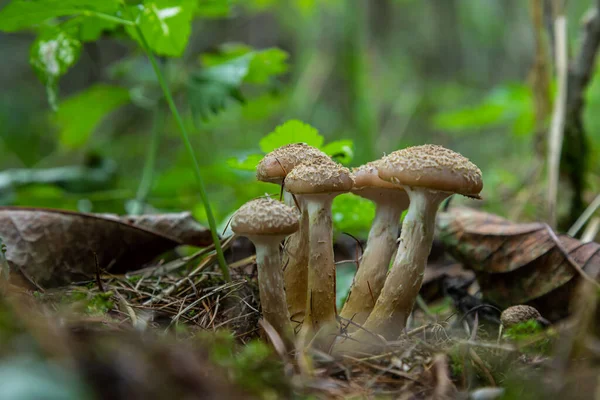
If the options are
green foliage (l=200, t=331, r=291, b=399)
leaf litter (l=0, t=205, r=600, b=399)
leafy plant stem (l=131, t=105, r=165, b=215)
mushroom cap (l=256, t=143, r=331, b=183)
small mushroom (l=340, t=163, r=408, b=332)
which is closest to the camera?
leaf litter (l=0, t=205, r=600, b=399)

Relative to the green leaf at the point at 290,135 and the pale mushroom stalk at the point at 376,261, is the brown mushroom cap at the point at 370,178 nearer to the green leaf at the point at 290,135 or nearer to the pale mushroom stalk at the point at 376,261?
the pale mushroom stalk at the point at 376,261

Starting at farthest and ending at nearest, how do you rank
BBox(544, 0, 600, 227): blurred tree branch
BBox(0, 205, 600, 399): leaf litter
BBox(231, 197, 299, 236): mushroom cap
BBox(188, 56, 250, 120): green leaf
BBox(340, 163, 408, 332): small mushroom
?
BBox(544, 0, 600, 227): blurred tree branch → BBox(188, 56, 250, 120): green leaf → BBox(340, 163, 408, 332): small mushroom → BBox(231, 197, 299, 236): mushroom cap → BBox(0, 205, 600, 399): leaf litter

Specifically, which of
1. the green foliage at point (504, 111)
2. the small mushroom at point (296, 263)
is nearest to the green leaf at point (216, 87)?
the small mushroom at point (296, 263)

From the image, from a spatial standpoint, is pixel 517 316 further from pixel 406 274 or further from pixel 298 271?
pixel 298 271

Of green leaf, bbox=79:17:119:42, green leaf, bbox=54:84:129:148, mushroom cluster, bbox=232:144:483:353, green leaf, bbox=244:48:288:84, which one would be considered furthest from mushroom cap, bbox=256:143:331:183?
green leaf, bbox=54:84:129:148

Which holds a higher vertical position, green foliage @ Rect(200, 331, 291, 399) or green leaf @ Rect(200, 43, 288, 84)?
green leaf @ Rect(200, 43, 288, 84)

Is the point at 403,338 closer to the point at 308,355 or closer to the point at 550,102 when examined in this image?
the point at 308,355

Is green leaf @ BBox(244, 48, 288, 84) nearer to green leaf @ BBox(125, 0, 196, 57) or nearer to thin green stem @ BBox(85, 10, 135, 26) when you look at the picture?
green leaf @ BBox(125, 0, 196, 57)
